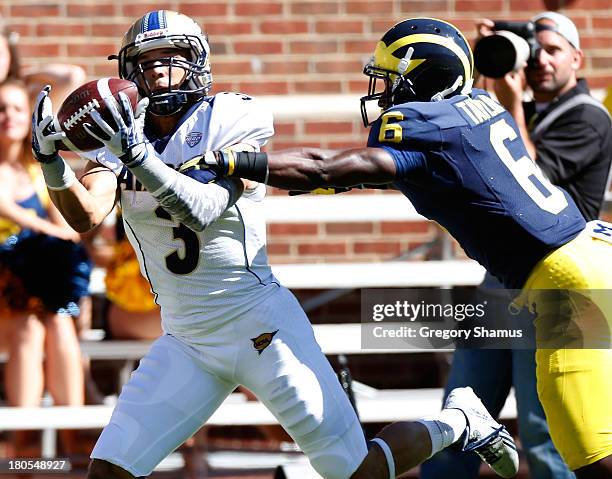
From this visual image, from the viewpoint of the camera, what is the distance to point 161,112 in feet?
14.0

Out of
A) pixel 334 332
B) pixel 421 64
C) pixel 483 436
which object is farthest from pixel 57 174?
pixel 334 332

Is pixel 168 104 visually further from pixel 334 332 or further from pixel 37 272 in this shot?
pixel 334 332

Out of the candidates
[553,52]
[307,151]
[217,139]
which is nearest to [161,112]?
[217,139]

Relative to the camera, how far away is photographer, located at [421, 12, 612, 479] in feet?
16.9

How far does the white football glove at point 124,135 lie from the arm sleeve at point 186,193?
0.10 ft

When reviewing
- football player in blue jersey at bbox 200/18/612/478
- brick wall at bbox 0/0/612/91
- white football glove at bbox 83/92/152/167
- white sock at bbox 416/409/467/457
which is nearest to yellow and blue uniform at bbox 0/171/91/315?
brick wall at bbox 0/0/612/91

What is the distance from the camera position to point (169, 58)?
14.0ft

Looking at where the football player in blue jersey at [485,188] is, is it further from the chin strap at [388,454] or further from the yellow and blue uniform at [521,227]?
the chin strap at [388,454]

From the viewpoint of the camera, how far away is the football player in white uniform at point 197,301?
4188 millimetres

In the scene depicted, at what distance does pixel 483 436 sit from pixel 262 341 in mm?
1032

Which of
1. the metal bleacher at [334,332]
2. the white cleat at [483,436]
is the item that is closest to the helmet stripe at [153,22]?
the white cleat at [483,436]

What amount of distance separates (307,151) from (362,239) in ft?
10.3

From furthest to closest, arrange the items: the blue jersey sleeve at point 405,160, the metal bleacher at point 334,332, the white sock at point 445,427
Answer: the metal bleacher at point 334,332
the white sock at point 445,427
the blue jersey sleeve at point 405,160

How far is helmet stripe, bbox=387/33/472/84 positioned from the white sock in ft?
3.87
